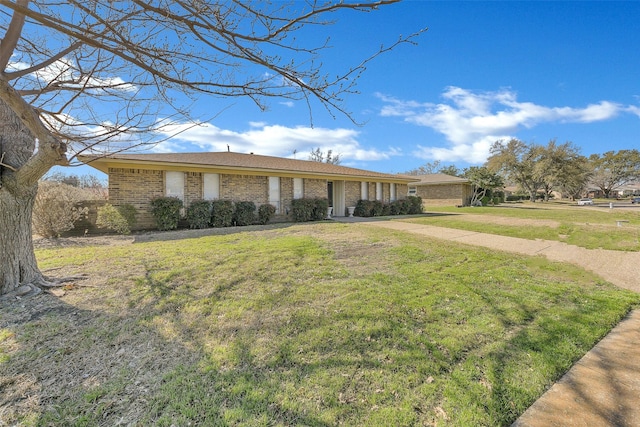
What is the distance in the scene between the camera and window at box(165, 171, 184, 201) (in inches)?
461

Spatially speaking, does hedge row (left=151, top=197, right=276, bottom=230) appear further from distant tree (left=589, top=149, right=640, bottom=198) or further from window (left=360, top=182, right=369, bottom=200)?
distant tree (left=589, top=149, right=640, bottom=198)

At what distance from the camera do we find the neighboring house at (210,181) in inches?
425

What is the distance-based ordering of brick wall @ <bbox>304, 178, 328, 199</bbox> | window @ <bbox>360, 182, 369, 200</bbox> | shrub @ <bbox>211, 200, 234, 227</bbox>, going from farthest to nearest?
window @ <bbox>360, 182, 369, 200</bbox> < brick wall @ <bbox>304, 178, 328, 199</bbox> < shrub @ <bbox>211, 200, 234, 227</bbox>

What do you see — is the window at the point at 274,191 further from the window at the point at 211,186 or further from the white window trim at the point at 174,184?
the white window trim at the point at 174,184

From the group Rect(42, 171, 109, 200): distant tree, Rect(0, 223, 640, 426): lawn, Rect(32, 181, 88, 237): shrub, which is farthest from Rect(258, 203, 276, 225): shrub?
Rect(0, 223, 640, 426): lawn

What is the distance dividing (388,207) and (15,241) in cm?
1786

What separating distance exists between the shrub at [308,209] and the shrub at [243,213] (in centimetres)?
236


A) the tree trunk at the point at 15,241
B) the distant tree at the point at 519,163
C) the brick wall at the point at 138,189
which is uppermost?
the distant tree at the point at 519,163

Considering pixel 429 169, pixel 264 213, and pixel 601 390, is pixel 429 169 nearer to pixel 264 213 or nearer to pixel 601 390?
pixel 264 213

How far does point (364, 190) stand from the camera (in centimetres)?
1945

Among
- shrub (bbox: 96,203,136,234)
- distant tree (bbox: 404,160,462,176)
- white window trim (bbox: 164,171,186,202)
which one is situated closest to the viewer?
shrub (bbox: 96,203,136,234)

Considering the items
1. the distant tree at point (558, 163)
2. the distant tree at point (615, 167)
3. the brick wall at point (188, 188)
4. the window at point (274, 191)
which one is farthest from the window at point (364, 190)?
the distant tree at point (615, 167)

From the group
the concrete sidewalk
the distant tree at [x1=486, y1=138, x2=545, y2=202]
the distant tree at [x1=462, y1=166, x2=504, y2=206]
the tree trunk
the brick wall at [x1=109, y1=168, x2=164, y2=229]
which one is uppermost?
the distant tree at [x1=486, y1=138, x2=545, y2=202]

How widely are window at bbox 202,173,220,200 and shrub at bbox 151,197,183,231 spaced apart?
1744 millimetres
